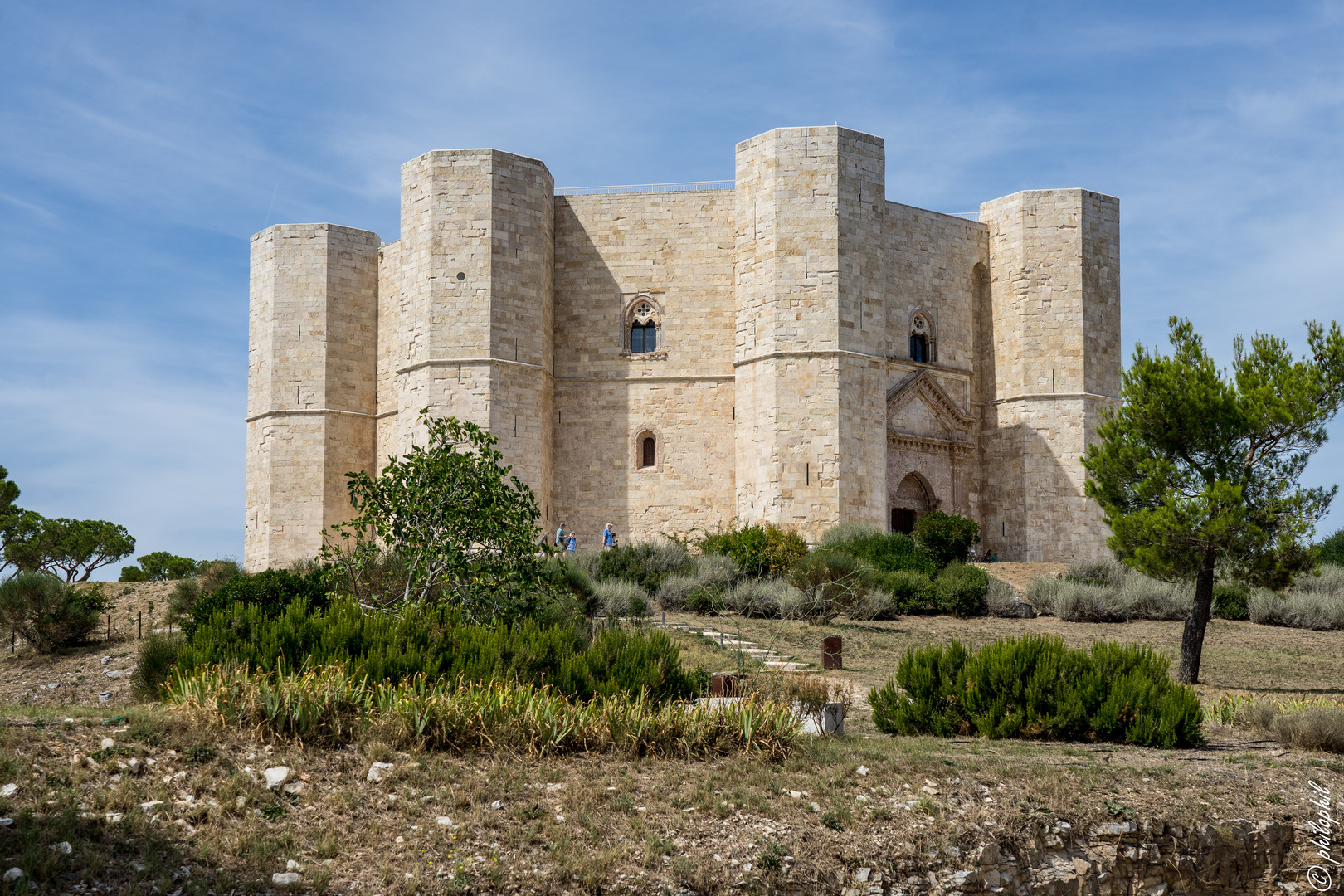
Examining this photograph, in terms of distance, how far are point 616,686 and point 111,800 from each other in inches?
133

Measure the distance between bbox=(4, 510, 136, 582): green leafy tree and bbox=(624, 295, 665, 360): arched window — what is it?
15.6m

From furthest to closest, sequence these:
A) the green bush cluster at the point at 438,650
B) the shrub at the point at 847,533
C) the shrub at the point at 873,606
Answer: the shrub at the point at 847,533 → the shrub at the point at 873,606 → the green bush cluster at the point at 438,650

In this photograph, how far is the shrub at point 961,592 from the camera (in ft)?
63.1

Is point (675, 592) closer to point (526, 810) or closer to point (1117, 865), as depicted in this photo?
point (1117, 865)

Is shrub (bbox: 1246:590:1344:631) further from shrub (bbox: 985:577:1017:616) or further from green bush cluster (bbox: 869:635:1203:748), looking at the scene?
green bush cluster (bbox: 869:635:1203:748)

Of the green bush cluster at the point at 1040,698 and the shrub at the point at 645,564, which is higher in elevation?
the shrub at the point at 645,564

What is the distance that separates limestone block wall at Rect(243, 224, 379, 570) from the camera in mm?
26188

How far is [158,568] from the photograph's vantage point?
33.3 m

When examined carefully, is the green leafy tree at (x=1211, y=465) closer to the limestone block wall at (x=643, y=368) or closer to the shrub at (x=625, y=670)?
Answer: the shrub at (x=625, y=670)

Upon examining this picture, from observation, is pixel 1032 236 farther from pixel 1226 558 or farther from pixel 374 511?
pixel 374 511

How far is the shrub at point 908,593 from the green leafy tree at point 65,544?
2118 cm

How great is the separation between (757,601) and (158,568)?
2195cm

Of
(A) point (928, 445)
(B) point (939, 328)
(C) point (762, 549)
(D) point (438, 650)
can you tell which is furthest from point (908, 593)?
(D) point (438, 650)

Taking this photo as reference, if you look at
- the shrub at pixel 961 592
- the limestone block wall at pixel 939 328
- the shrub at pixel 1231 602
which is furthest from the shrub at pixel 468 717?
the limestone block wall at pixel 939 328
